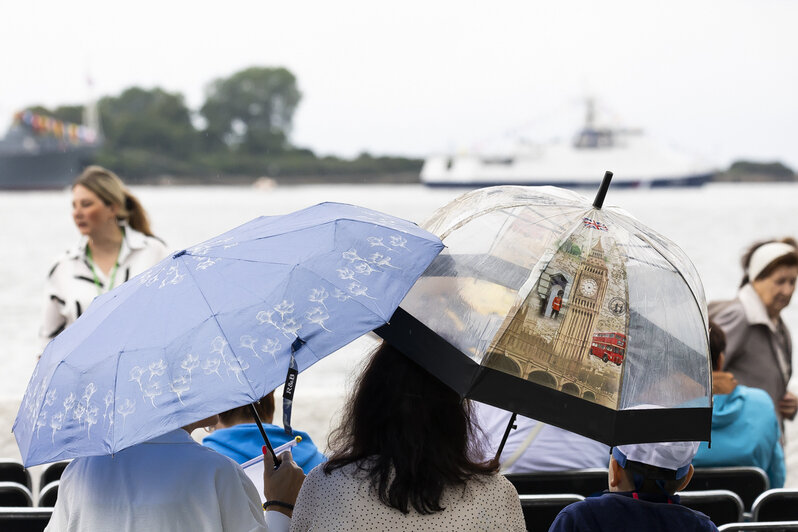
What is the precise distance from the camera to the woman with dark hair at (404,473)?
1770mm

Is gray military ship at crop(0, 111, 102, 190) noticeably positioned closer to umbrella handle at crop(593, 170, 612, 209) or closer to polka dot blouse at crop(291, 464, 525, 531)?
umbrella handle at crop(593, 170, 612, 209)

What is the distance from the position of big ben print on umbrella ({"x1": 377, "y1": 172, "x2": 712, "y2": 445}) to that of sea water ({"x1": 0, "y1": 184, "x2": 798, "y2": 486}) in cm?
16

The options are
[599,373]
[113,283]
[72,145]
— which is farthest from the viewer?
[72,145]

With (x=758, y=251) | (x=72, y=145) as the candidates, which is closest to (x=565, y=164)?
(x=72, y=145)

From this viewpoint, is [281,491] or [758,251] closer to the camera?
[281,491]

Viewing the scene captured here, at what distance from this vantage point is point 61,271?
4.27m

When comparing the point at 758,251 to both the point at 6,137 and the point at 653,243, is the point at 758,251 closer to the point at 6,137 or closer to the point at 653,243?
the point at 653,243

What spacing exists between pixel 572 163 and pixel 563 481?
84619 millimetres

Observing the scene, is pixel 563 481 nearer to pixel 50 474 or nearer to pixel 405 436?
pixel 405 436

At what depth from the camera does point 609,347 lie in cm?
200

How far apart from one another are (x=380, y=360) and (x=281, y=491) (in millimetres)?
375

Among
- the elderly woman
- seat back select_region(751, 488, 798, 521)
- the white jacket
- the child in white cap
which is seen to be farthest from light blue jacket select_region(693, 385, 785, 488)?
the white jacket

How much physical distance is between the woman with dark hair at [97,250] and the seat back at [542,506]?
2343 millimetres

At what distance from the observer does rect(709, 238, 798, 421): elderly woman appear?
13.7ft
